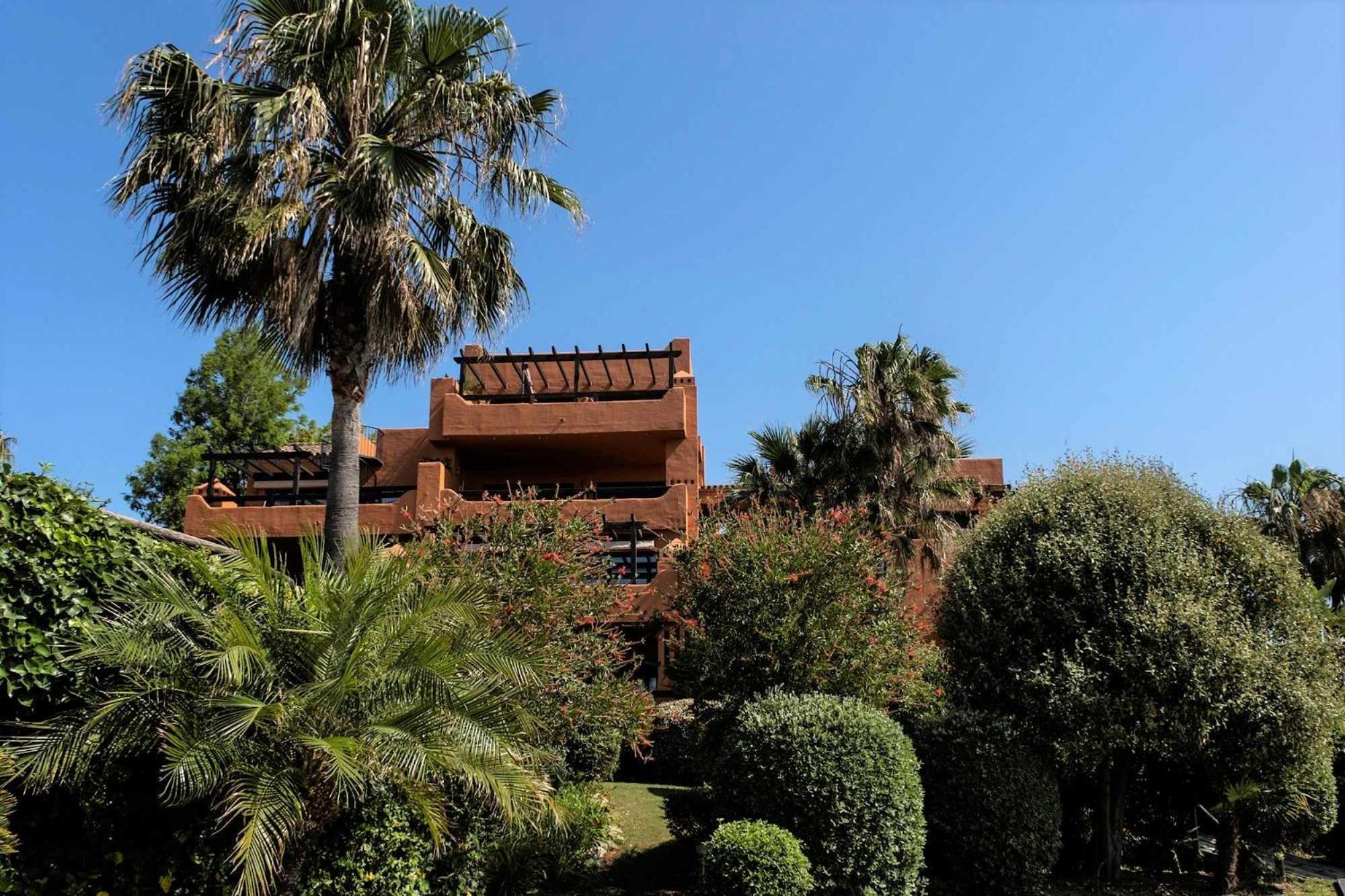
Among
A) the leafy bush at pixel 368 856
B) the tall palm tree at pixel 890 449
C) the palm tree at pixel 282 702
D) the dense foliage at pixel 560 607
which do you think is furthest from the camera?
the tall palm tree at pixel 890 449

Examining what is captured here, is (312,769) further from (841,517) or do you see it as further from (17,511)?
(841,517)

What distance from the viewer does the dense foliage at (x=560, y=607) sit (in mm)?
11078

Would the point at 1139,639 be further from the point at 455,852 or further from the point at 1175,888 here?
the point at 455,852

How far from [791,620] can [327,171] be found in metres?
8.28

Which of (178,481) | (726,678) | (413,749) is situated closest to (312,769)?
(413,749)

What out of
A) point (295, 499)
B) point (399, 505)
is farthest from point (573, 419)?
point (295, 499)

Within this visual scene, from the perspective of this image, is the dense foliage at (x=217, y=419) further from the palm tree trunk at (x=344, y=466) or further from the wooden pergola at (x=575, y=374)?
the palm tree trunk at (x=344, y=466)

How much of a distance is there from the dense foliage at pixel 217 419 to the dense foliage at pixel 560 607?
23.3 meters

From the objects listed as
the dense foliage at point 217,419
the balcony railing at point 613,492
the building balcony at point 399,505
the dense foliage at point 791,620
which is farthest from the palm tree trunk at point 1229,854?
the dense foliage at point 217,419

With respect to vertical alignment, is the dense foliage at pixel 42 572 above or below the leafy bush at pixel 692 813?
above

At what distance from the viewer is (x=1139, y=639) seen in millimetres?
12258

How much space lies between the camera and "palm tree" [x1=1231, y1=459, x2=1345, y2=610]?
2550 cm

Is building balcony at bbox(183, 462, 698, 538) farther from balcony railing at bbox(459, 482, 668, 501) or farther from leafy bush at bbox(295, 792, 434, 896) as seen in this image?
leafy bush at bbox(295, 792, 434, 896)

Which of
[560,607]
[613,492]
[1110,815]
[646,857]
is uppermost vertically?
[613,492]
